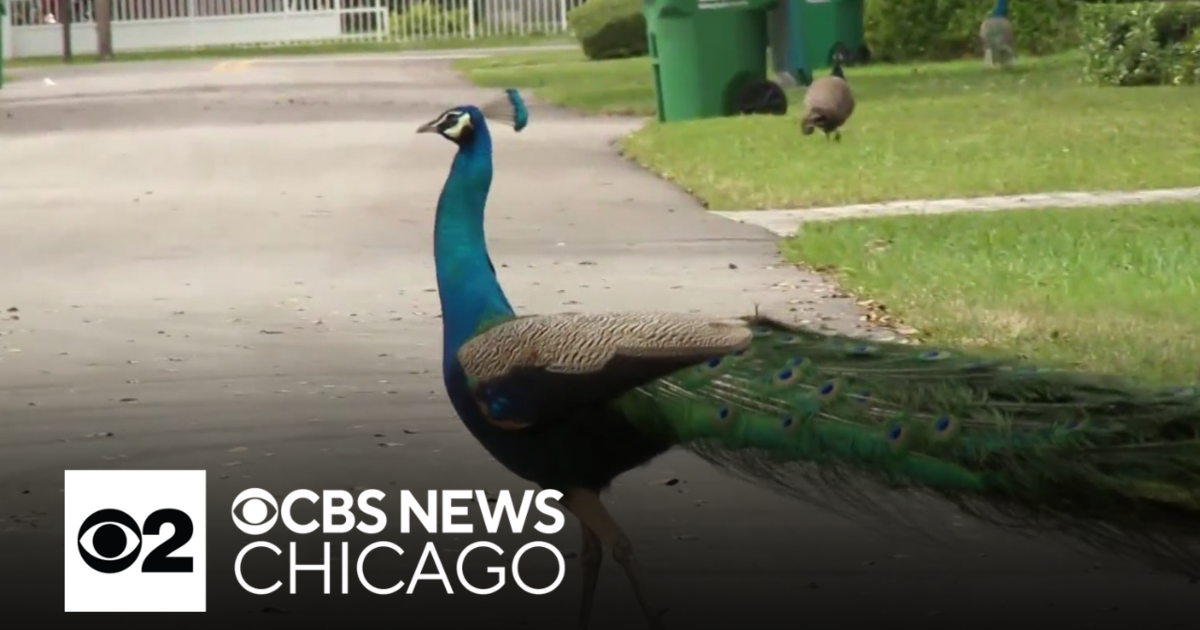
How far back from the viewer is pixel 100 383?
9516 mm

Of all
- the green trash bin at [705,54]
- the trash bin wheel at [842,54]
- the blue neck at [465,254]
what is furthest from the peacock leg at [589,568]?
the trash bin wheel at [842,54]

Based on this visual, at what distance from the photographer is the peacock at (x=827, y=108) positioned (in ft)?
62.8

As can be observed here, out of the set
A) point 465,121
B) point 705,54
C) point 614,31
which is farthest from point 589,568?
point 614,31

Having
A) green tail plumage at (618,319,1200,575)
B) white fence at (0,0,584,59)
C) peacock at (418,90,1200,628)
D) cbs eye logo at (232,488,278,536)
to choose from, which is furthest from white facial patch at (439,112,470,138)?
white fence at (0,0,584,59)

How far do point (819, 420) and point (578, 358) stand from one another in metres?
0.56

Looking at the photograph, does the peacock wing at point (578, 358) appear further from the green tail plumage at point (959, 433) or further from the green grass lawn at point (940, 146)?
the green grass lawn at point (940, 146)

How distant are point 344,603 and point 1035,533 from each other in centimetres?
192

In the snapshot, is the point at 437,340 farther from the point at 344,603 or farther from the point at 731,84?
the point at 731,84

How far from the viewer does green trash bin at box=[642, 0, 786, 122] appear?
2248 centimetres

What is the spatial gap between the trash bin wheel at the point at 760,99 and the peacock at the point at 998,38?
801 cm

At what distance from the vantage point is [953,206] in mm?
14891

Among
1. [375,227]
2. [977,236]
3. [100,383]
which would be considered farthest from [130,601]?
[375,227]

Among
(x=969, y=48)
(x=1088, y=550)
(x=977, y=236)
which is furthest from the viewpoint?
(x=969, y=48)

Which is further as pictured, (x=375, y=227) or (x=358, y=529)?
(x=375, y=227)
